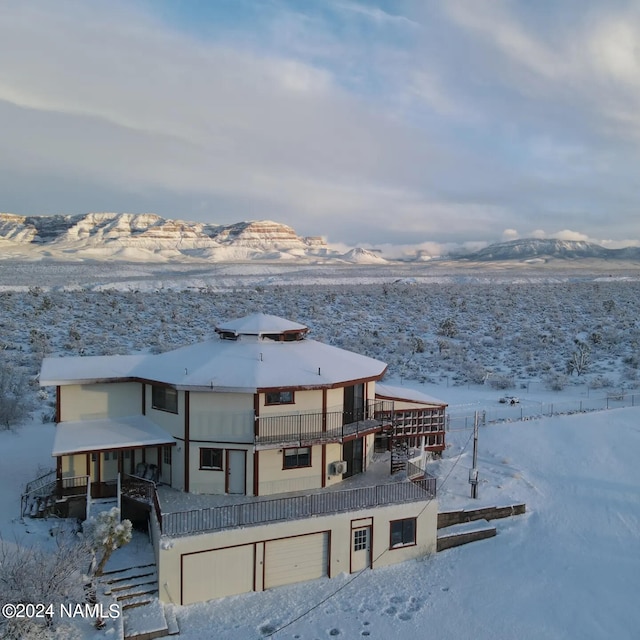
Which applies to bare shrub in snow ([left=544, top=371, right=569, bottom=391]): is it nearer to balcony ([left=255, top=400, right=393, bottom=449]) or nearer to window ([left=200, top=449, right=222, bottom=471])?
balcony ([left=255, top=400, right=393, bottom=449])

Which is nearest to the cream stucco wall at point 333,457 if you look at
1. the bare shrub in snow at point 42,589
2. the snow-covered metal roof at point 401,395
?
the snow-covered metal roof at point 401,395

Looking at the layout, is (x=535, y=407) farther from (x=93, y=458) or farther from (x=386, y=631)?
(x=93, y=458)

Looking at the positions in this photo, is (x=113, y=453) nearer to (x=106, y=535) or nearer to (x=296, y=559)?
(x=106, y=535)

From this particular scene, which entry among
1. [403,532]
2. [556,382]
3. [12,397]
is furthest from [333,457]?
[556,382]

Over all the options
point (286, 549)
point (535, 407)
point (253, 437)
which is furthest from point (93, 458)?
point (535, 407)

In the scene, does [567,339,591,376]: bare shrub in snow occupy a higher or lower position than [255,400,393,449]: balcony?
lower

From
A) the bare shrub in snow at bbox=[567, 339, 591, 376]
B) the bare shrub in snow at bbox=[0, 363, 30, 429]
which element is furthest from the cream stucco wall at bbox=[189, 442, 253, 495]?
the bare shrub in snow at bbox=[567, 339, 591, 376]
